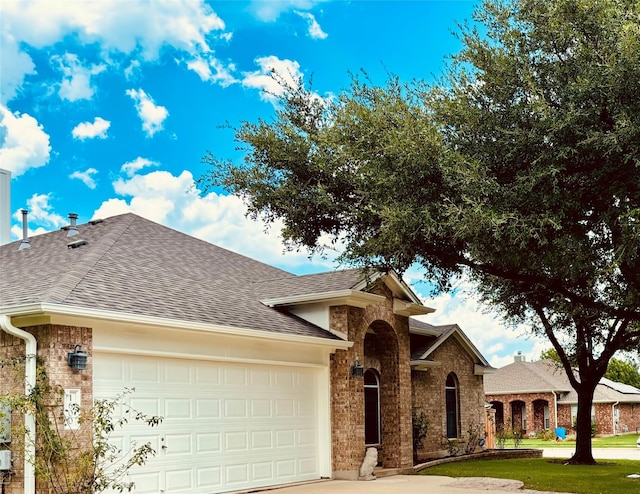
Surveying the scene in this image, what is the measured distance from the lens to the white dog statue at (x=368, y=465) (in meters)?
17.8

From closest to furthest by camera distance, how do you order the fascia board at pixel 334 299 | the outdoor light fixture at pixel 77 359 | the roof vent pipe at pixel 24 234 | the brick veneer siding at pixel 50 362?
the brick veneer siding at pixel 50 362 → the outdoor light fixture at pixel 77 359 → the fascia board at pixel 334 299 → the roof vent pipe at pixel 24 234

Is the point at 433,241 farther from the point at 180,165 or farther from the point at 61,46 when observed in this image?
the point at 61,46

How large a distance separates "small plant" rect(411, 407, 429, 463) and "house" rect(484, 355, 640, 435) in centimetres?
2376

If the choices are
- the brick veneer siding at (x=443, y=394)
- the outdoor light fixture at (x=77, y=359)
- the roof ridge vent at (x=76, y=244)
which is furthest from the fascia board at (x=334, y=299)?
the outdoor light fixture at (x=77, y=359)

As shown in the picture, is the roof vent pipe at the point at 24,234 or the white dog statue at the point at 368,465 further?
the roof vent pipe at the point at 24,234

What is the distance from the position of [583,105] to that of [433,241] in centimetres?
340

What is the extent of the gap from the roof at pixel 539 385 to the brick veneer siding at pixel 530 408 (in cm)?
44

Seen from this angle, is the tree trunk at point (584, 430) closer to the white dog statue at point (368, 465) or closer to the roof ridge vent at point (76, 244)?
the white dog statue at point (368, 465)

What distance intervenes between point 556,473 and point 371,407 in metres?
4.77

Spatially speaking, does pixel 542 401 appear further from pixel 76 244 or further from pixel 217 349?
pixel 76 244

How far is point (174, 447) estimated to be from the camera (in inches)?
563

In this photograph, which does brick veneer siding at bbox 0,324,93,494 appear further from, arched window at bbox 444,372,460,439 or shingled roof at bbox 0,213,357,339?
arched window at bbox 444,372,460,439

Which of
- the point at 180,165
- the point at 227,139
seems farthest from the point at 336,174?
the point at 180,165

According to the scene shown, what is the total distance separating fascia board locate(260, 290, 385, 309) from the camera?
17.9m
